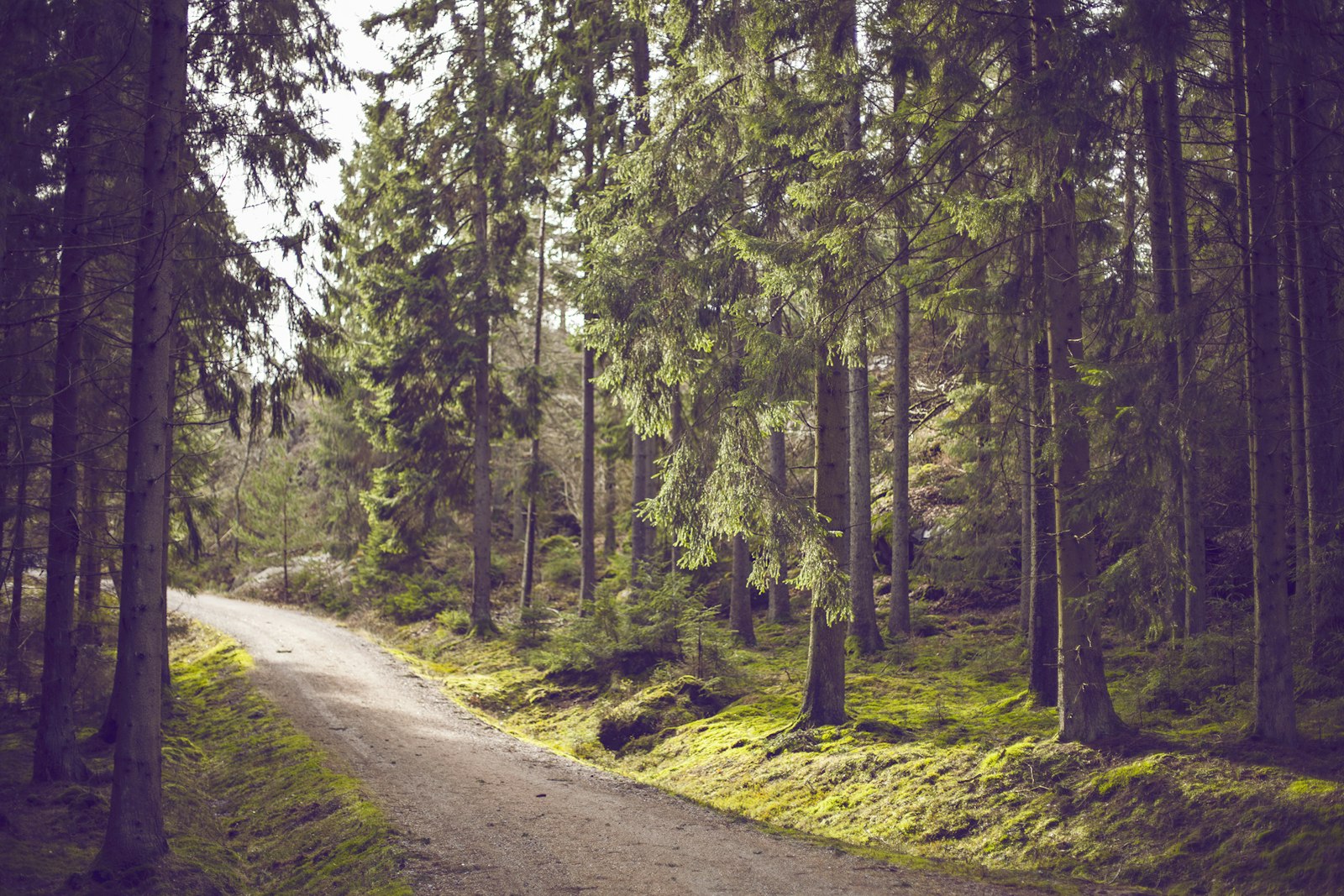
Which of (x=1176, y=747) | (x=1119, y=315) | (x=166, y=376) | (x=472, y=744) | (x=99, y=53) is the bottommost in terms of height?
(x=472, y=744)

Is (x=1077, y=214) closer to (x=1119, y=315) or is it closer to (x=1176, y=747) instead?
(x=1119, y=315)

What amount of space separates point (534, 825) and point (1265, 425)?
318 inches

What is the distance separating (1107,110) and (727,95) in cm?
477

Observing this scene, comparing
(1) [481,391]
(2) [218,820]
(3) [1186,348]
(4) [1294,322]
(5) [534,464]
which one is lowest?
(2) [218,820]

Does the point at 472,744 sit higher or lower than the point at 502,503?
lower

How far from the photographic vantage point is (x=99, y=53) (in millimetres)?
9219

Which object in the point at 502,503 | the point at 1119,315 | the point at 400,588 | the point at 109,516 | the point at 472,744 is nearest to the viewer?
the point at 1119,315

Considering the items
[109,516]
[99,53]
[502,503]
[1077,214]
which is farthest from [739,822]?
[502,503]

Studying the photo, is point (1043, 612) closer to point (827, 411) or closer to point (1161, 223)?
point (827, 411)

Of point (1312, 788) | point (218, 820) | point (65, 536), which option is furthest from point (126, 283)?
point (1312, 788)

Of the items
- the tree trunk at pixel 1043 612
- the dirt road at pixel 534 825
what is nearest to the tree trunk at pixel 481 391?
the dirt road at pixel 534 825

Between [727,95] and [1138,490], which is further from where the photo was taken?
[727,95]

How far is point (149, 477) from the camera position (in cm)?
779

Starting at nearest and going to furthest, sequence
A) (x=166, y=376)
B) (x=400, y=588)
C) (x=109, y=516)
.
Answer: (x=166, y=376), (x=109, y=516), (x=400, y=588)
